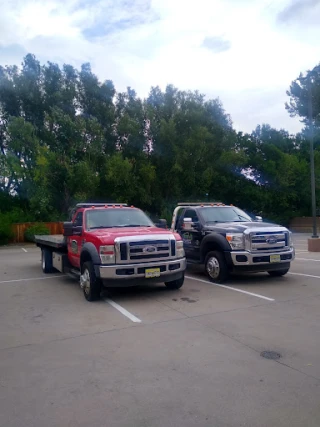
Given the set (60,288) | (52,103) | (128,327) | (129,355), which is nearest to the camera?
(129,355)

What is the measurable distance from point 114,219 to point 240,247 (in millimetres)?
3085

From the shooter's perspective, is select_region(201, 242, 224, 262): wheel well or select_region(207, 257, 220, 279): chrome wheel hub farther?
select_region(201, 242, 224, 262): wheel well

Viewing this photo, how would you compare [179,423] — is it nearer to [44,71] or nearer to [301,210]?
[44,71]

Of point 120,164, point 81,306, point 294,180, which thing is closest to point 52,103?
point 120,164

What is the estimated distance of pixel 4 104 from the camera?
3422 centimetres

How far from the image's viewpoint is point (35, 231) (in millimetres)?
27766

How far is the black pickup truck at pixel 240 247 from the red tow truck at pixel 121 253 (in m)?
1.31

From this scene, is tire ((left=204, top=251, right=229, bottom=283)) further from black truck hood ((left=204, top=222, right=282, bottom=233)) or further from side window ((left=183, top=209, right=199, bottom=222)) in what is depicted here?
side window ((left=183, top=209, right=199, bottom=222))

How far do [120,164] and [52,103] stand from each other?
932 cm

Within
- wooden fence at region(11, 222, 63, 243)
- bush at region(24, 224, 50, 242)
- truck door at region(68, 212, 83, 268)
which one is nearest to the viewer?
truck door at region(68, 212, 83, 268)

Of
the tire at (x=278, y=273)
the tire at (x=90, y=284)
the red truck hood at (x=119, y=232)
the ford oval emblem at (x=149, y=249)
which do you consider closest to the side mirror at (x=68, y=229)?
the red truck hood at (x=119, y=232)

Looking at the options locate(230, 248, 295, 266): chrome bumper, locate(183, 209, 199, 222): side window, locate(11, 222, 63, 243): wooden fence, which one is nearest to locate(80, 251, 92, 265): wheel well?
locate(230, 248, 295, 266): chrome bumper

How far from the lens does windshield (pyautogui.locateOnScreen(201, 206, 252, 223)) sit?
11.3 metres

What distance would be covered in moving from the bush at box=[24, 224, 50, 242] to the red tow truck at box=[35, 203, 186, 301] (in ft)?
61.5
